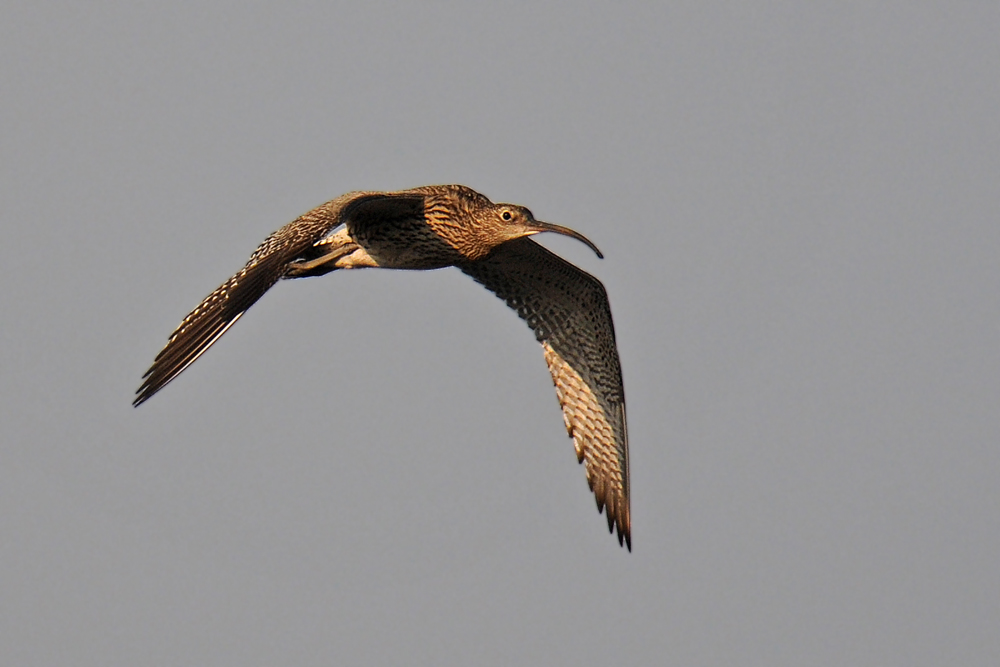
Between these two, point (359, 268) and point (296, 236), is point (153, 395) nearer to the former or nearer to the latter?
point (296, 236)

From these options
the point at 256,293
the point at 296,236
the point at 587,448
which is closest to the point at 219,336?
the point at 256,293

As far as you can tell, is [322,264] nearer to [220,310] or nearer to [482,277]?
[482,277]

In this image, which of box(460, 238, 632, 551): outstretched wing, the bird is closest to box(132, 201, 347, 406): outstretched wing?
the bird

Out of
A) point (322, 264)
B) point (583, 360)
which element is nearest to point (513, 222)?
point (322, 264)

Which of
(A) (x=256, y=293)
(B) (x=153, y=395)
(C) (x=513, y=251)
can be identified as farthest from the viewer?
(C) (x=513, y=251)

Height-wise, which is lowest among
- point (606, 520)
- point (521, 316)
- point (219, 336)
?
point (606, 520)

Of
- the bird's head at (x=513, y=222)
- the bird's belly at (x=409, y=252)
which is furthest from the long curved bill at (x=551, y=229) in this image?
the bird's belly at (x=409, y=252)

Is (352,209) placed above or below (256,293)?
above

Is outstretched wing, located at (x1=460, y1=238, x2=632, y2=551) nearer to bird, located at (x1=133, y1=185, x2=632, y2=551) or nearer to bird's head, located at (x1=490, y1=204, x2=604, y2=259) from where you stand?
bird, located at (x1=133, y1=185, x2=632, y2=551)
